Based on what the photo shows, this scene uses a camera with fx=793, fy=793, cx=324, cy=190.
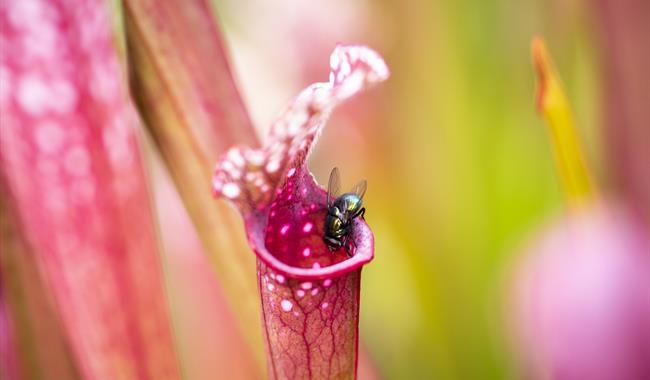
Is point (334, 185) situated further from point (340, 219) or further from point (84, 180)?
point (84, 180)

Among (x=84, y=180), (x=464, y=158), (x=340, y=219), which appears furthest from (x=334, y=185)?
(x=464, y=158)

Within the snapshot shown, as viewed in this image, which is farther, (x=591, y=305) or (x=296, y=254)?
(x=591, y=305)

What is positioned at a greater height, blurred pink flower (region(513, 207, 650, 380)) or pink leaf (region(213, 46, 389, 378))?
pink leaf (region(213, 46, 389, 378))

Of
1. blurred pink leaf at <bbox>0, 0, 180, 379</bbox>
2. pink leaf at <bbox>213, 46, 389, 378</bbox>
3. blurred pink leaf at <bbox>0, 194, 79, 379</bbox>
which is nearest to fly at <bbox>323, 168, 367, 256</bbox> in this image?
pink leaf at <bbox>213, 46, 389, 378</bbox>

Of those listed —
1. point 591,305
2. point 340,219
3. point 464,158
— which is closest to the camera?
point 340,219

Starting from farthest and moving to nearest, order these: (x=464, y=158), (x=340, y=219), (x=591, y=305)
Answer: (x=464, y=158) → (x=591, y=305) → (x=340, y=219)

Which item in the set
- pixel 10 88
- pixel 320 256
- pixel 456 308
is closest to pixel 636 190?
pixel 456 308

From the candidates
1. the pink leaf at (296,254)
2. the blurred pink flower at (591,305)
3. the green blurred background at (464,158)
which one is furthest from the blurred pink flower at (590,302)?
the pink leaf at (296,254)

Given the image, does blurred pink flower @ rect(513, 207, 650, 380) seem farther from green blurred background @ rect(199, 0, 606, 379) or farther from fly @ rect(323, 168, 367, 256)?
fly @ rect(323, 168, 367, 256)
